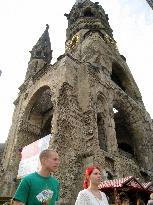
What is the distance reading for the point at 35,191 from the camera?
252cm

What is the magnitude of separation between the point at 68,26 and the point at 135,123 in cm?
1544

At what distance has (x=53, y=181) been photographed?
2.79 meters

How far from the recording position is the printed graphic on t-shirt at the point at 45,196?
2498mm

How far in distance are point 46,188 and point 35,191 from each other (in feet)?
0.41

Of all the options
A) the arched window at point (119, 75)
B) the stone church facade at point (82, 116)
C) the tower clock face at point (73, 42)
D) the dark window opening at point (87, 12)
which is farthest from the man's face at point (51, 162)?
the dark window opening at point (87, 12)

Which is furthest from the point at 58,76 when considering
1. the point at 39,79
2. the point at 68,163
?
the point at 68,163

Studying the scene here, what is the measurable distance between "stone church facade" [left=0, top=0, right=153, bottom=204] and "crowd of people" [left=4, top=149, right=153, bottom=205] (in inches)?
335

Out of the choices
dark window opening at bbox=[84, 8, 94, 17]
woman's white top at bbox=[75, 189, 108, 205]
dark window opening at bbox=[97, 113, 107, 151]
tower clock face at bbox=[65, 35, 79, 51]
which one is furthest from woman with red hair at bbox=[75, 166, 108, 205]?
dark window opening at bbox=[84, 8, 94, 17]

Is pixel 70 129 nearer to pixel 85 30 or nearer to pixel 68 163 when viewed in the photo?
pixel 68 163

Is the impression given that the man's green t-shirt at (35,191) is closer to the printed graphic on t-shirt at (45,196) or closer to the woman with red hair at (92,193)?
the printed graphic on t-shirt at (45,196)

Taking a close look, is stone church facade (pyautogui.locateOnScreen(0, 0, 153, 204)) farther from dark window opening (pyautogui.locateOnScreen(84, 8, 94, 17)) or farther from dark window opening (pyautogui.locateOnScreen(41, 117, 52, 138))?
dark window opening (pyautogui.locateOnScreen(84, 8, 94, 17))

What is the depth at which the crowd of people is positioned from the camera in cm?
249

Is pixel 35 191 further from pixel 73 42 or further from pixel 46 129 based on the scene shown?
pixel 73 42

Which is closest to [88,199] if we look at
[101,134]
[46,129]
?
[101,134]
